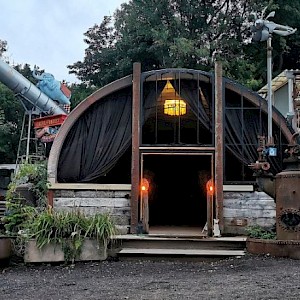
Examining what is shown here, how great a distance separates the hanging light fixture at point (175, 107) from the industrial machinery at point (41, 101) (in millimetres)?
6285

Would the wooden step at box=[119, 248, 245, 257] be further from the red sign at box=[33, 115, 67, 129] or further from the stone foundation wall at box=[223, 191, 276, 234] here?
the red sign at box=[33, 115, 67, 129]

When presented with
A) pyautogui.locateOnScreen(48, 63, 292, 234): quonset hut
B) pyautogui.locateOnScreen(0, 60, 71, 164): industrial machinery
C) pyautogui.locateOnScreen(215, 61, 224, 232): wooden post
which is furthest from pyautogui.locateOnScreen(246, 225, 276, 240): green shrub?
pyautogui.locateOnScreen(0, 60, 71, 164): industrial machinery

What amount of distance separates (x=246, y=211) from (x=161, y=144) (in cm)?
204

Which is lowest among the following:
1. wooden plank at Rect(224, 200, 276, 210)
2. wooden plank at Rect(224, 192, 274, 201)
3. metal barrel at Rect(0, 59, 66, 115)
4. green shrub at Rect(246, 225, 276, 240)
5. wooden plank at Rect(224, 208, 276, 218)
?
green shrub at Rect(246, 225, 276, 240)

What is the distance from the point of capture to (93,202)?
30.7ft

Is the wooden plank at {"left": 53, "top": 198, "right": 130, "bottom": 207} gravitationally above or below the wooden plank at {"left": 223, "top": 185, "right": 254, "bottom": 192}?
below

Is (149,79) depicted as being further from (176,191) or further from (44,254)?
(176,191)

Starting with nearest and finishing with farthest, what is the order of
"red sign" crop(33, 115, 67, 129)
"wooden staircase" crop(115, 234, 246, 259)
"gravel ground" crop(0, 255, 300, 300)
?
"gravel ground" crop(0, 255, 300, 300)
"wooden staircase" crop(115, 234, 246, 259)
"red sign" crop(33, 115, 67, 129)

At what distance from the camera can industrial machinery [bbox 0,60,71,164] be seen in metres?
16.8

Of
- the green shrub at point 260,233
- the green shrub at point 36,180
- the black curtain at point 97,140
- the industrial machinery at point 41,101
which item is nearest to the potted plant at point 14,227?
the green shrub at point 36,180

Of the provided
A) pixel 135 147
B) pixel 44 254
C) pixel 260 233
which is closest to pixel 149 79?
pixel 135 147

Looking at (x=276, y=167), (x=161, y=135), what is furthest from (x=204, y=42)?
(x=276, y=167)

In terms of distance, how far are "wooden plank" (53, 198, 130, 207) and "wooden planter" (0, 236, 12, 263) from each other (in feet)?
6.21

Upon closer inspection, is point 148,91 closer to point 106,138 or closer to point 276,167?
point 106,138
